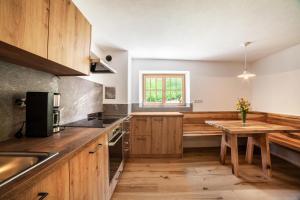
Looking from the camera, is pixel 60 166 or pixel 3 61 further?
pixel 3 61

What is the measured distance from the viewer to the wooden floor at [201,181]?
6.72 feet

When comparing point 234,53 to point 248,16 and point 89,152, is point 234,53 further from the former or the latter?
point 89,152

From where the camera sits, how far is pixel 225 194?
2.06 metres

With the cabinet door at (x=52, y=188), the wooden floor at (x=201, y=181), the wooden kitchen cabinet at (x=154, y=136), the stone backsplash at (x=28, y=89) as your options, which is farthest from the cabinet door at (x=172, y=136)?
the cabinet door at (x=52, y=188)

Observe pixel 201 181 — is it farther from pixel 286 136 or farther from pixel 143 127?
pixel 286 136

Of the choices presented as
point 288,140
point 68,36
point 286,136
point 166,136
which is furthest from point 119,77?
point 286,136

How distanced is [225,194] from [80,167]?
179 centimetres

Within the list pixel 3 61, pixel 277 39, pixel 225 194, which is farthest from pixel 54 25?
pixel 277 39

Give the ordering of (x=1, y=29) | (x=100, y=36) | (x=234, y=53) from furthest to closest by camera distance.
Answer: (x=234, y=53) → (x=100, y=36) → (x=1, y=29)

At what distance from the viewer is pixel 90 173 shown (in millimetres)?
1280

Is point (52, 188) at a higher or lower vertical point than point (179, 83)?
lower

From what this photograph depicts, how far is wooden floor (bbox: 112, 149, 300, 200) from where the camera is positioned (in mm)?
2047

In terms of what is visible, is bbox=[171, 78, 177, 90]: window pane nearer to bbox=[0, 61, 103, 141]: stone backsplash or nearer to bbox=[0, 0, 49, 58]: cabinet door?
bbox=[0, 61, 103, 141]: stone backsplash

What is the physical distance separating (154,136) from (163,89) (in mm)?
1292
